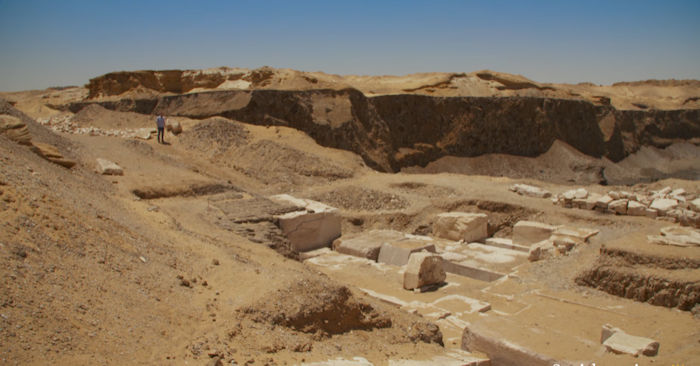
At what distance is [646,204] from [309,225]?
7833mm

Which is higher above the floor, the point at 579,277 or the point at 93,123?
the point at 93,123

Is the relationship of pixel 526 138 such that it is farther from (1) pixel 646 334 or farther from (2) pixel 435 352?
(2) pixel 435 352

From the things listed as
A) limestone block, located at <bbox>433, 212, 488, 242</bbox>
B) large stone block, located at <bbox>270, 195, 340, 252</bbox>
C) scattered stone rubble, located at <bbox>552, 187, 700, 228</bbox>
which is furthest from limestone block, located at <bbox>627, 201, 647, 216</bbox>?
large stone block, located at <bbox>270, 195, 340, 252</bbox>

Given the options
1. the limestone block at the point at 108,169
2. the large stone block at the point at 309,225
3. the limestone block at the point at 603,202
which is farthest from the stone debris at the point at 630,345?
the limestone block at the point at 108,169

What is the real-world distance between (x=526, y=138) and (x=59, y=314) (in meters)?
26.7

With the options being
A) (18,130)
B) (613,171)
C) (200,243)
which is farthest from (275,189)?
(613,171)

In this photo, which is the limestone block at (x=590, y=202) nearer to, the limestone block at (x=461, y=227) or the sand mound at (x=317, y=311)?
the limestone block at (x=461, y=227)

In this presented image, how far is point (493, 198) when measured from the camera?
44.1 ft

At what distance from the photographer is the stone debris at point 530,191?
46.2 ft

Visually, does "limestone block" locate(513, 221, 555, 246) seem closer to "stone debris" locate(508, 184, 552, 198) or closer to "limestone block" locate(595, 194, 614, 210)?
"limestone block" locate(595, 194, 614, 210)

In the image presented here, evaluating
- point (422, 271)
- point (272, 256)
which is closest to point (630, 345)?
point (422, 271)

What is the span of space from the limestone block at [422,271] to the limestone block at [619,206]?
560cm

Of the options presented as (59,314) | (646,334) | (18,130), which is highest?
(18,130)

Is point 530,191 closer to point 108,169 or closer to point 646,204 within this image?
point 646,204
